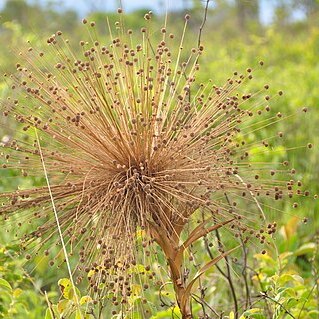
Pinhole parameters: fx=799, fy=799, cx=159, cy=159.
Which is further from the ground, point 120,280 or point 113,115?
point 113,115

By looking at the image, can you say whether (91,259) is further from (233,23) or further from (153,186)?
(233,23)

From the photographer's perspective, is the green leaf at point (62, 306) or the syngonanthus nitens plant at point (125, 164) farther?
the green leaf at point (62, 306)

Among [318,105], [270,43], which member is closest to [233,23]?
[270,43]

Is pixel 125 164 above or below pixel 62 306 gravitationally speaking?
above

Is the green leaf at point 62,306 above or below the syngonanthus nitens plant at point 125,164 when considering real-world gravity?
below

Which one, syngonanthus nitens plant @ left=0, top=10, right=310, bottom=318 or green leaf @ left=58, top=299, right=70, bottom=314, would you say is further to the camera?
green leaf @ left=58, top=299, right=70, bottom=314

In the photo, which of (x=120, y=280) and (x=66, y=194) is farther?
(x=66, y=194)

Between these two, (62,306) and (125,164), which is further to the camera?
(62,306)

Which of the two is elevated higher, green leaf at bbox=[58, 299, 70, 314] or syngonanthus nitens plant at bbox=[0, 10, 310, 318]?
syngonanthus nitens plant at bbox=[0, 10, 310, 318]
